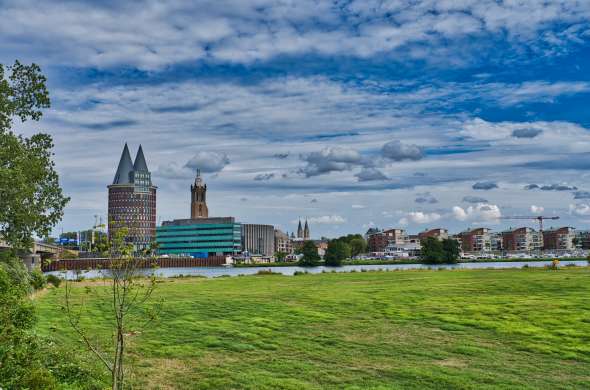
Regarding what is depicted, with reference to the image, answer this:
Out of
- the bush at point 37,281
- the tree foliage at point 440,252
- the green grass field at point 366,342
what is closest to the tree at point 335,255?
the tree foliage at point 440,252

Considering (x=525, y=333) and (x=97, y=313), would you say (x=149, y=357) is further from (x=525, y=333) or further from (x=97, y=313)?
(x=525, y=333)

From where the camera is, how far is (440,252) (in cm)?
13438

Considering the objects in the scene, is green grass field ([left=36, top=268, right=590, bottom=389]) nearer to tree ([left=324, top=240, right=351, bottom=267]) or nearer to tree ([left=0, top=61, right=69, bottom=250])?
tree ([left=0, top=61, right=69, bottom=250])

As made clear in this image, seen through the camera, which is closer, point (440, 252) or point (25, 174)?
point (25, 174)

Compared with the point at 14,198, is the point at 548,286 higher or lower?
lower

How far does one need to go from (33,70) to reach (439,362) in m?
23.2

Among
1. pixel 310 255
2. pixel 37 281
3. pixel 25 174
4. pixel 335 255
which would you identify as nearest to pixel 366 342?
pixel 25 174

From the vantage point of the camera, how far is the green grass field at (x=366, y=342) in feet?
48.9

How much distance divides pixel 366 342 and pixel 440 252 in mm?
120704

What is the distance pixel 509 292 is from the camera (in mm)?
31078

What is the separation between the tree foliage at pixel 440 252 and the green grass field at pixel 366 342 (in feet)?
351

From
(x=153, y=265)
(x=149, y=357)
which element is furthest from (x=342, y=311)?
(x=153, y=265)

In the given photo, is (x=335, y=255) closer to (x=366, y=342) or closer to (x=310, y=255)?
(x=310, y=255)

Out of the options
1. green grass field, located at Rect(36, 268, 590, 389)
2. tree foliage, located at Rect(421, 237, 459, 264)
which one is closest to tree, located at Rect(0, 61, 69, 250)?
green grass field, located at Rect(36, 268, 590, 389)
